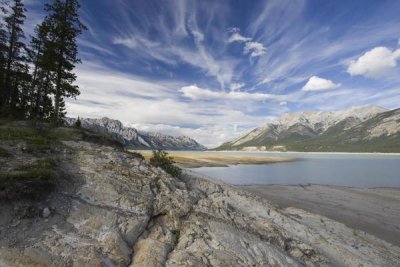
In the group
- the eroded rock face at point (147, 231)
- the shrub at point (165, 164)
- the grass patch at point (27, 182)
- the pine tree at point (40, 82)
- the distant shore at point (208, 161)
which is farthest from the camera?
the distant shore at point (208, 161)

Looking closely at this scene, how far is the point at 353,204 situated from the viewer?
104 feet

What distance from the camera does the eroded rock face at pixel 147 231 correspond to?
9.00m

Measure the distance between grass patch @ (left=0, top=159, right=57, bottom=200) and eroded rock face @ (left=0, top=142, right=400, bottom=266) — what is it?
0.48 m

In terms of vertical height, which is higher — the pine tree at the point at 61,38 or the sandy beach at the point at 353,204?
the pine tree at the point at 61,38

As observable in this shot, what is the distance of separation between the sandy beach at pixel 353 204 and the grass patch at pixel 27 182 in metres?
22.3

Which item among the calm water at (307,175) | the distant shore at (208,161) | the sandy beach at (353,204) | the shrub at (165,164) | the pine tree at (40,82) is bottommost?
the sandy beach at (353,204)

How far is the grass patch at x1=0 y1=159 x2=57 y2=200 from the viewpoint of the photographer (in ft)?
32.3

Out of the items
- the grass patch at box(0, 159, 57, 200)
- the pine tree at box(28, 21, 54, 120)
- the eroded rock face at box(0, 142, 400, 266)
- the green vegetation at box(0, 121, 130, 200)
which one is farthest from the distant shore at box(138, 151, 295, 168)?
the grass patch at box(0, 159, 57, 200)

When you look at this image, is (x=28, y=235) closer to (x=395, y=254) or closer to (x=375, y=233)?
(x=395, y=254)

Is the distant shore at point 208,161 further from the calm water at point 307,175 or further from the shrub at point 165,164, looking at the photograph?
the shrub at point 165,164

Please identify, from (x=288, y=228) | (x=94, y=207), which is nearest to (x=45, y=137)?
(x=94, y=207)

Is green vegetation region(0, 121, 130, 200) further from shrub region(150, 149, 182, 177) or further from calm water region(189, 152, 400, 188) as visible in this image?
calm water region(189, 152, 400, 188)

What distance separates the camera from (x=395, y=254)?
660 inches

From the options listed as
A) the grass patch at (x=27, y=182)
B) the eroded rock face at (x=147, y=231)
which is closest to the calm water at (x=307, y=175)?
the eroded rock face at (x=147, y=231)
